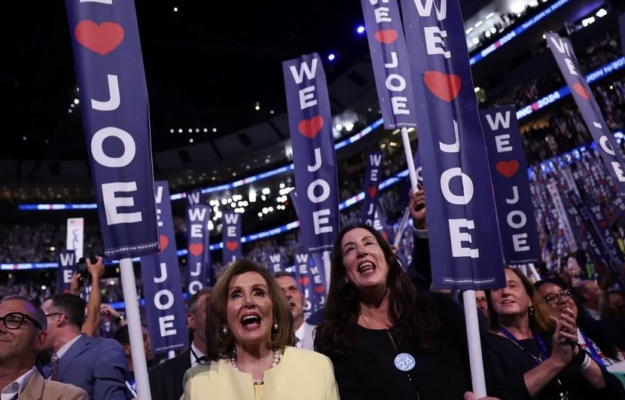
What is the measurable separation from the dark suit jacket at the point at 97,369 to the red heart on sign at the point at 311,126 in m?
2.49

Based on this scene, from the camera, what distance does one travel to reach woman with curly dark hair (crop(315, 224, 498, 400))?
2.35 metres

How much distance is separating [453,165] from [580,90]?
3.45 m

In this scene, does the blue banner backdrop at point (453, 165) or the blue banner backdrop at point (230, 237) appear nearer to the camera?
the blue banner backdrop at point (453, 165)

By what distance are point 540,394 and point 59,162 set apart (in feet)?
117

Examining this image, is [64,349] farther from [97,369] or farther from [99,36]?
[99,36]

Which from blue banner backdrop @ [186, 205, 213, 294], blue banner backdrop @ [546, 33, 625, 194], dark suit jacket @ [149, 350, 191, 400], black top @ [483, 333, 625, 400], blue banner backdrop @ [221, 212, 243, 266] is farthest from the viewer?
blue banner backdrop @ [221, 212, 243, 266]

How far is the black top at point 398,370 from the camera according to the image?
2318 millimetres

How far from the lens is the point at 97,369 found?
11.0ft

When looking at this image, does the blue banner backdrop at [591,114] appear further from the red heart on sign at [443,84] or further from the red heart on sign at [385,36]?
the red heart on sign at [443,84]

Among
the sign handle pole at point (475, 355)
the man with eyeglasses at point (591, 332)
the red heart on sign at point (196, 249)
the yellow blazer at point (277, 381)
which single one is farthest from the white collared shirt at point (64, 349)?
the red heart on sign at point (196, 249)

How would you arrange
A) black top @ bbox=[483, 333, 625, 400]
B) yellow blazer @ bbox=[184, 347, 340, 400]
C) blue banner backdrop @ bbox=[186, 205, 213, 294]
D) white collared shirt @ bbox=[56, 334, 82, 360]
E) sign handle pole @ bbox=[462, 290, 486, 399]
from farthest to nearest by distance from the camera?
blue banner backdrop @ bbox=[186, 205, 213, 294], white collared shirt @ bbox=[56, 334, 82, 360], black top @ bbox=[483, 333, 625, 400], yellow blazer @ bbox=[184, 347, 340, 400], sign handle pole @ bbox=[462, 290, 486, 399]

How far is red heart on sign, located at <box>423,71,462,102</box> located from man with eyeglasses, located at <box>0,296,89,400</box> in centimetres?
206

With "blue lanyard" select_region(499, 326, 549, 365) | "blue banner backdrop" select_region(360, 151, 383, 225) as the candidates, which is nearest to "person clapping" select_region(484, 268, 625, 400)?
"blue lanyard" select_region(499, 326, 549, 365)

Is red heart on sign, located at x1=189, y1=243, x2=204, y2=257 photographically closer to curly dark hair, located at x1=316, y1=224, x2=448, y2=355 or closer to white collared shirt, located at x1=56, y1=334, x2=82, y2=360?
white collared shirt, located at x1=56, y1=334, x2=82, y2=360
